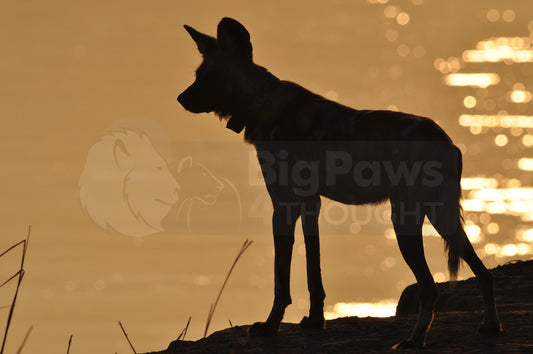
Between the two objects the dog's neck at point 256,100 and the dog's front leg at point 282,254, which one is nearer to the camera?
the dog's front leg at point 282,254

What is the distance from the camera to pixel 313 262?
12.7 metres

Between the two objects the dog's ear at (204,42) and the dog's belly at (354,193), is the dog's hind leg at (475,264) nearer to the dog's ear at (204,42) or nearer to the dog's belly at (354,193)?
the dog's belly at (354,193)

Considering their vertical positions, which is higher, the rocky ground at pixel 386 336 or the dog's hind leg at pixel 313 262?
the dog's hind leg at pixel 313 262

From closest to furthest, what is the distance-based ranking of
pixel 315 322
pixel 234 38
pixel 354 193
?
1. pixel 354 193
2. pixel 315 322
3. pixel 234 38

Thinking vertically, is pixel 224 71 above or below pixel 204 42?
below

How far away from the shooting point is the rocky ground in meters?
11.5

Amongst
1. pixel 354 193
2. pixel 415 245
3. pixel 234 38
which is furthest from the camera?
pixel 234 38

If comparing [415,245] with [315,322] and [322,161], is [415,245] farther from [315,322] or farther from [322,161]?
[315,322]

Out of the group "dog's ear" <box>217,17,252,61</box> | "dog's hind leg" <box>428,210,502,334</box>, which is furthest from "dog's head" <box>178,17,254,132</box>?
"dog's hind leg" <box>428,210,502,334</box>

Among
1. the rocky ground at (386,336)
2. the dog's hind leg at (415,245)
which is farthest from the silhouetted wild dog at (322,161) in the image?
the rocky ground at (386,336)

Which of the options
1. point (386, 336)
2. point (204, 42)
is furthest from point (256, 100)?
point (386, 336)

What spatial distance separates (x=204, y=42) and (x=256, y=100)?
80cm

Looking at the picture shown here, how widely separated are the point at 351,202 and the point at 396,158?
2.55 feet

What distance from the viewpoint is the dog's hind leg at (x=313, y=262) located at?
41.4ft
